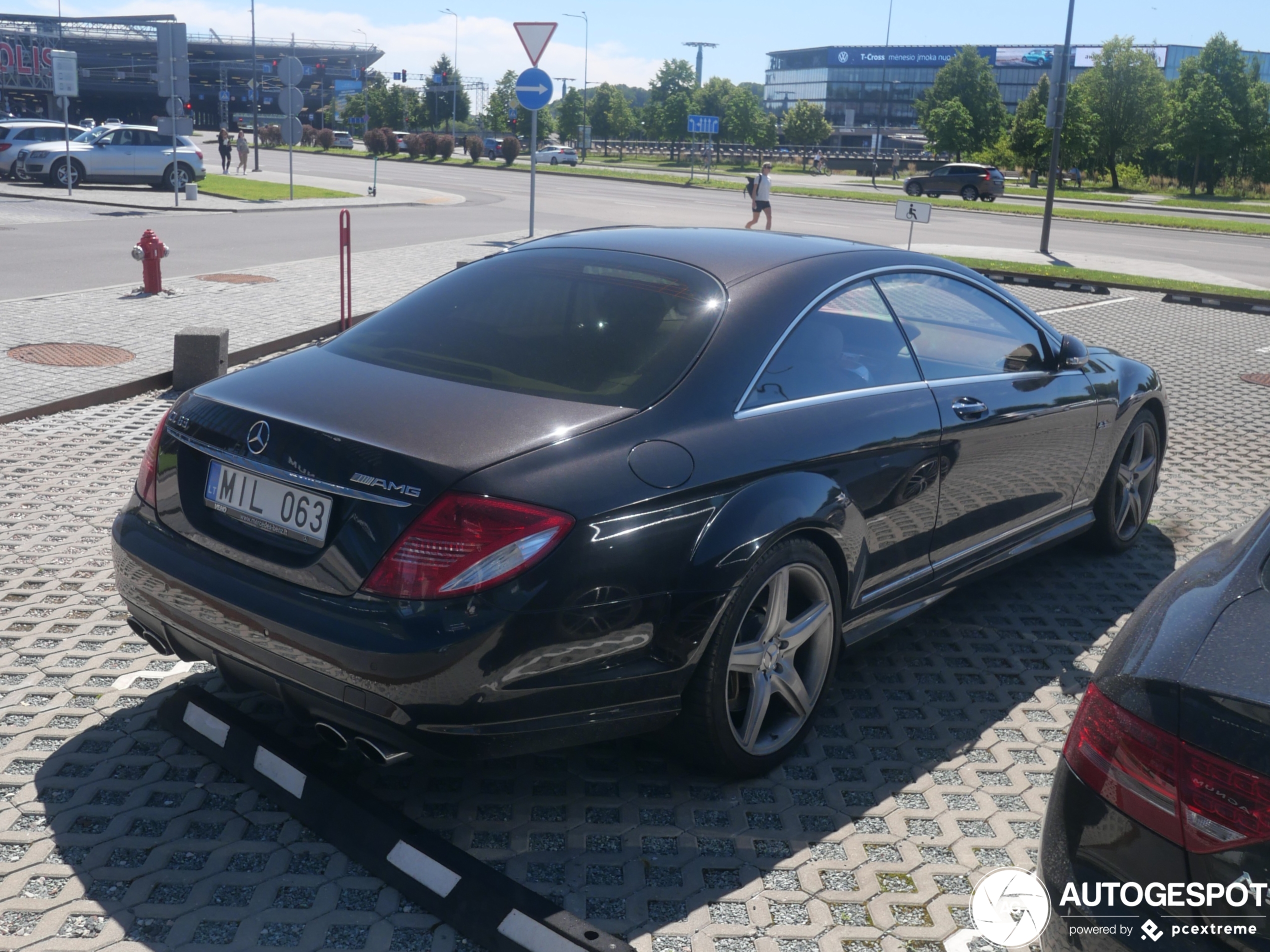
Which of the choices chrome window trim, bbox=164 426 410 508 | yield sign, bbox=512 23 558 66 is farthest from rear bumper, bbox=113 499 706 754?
yield sign, bbox=512 23 558 66

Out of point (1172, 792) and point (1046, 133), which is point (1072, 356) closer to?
point (1172, 792)

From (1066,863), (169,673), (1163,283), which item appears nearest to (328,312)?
(169,673)

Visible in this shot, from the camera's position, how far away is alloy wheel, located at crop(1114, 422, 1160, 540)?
5.71 metres

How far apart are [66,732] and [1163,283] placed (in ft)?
62.0

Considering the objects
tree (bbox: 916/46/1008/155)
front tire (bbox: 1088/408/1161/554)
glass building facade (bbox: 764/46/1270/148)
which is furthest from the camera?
glass building facade (bbox: 764/46/1270/148)

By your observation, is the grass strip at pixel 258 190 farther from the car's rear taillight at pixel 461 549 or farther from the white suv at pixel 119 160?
the car's rear taillight at pixel 461 549

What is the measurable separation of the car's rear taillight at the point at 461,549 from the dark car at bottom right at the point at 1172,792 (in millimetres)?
1290

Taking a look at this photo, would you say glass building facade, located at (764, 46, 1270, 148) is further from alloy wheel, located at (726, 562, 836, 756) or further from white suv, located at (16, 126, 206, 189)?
→ alloy wheel, located at (726, 562, 836, 756)

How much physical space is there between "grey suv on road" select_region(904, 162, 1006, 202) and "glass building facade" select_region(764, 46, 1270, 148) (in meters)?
87.3

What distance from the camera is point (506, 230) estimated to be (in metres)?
23.9

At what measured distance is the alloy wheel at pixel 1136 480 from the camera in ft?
18.7

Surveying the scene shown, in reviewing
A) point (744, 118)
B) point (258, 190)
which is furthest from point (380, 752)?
point (744, 118)

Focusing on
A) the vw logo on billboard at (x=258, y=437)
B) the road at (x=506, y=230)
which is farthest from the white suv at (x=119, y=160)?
the vw logo on billboard at (x=258, y=437)

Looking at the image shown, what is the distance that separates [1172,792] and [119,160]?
32.1 m
